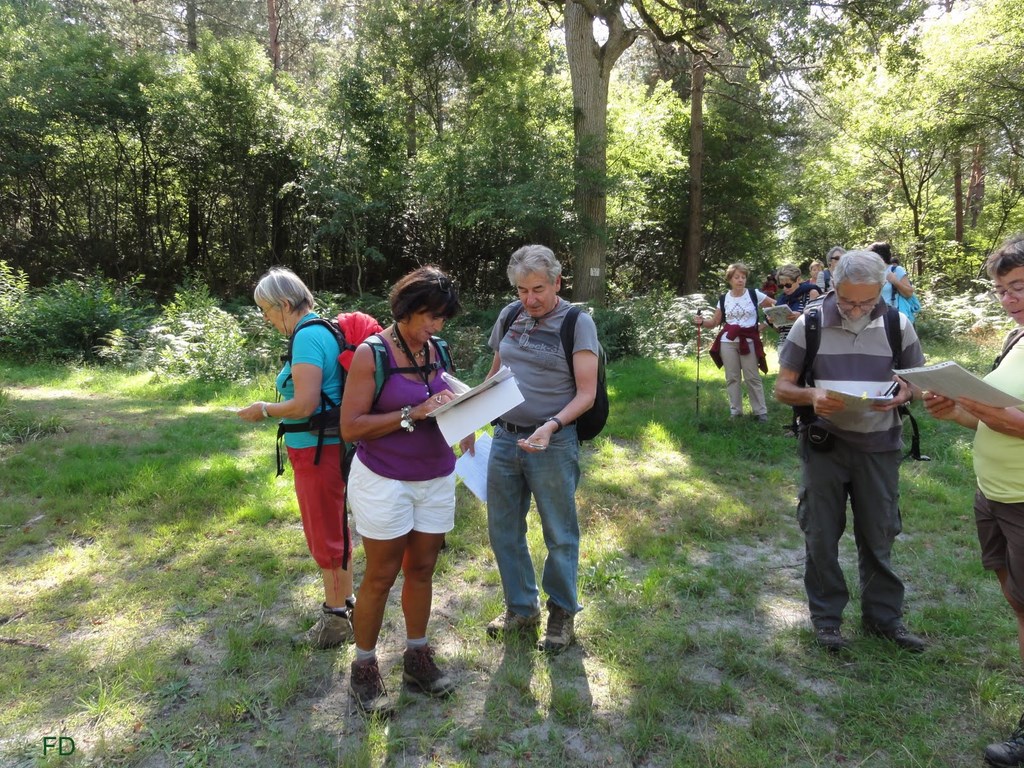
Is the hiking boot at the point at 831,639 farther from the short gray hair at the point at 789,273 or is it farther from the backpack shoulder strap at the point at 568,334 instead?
the short gray hair at the point at 789,273

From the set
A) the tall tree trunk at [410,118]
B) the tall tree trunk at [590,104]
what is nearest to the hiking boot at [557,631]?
the tall tree trunk at [590,104]

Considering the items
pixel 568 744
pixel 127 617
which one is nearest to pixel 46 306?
pixel 127 617

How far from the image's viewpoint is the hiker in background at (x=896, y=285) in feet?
19.3

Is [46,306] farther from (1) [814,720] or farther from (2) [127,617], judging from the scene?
(1) [814,720]

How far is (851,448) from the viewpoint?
287 centimetres

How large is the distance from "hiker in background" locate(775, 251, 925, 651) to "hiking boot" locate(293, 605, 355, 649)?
2.31 m

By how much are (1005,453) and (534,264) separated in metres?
1.89

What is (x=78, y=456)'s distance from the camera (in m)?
5.58

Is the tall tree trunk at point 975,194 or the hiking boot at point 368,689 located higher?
the tall tree trunk at point 975,194

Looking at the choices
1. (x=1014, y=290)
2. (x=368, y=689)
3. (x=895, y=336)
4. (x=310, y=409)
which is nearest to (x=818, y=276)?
(x=895, y=336)

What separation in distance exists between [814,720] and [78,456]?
19.4 feet

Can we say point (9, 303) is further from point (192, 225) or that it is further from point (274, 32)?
point (274, 32)

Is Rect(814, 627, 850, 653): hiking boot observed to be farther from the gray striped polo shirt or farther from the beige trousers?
the beige trousers

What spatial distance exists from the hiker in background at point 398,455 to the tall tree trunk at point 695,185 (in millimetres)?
15170
